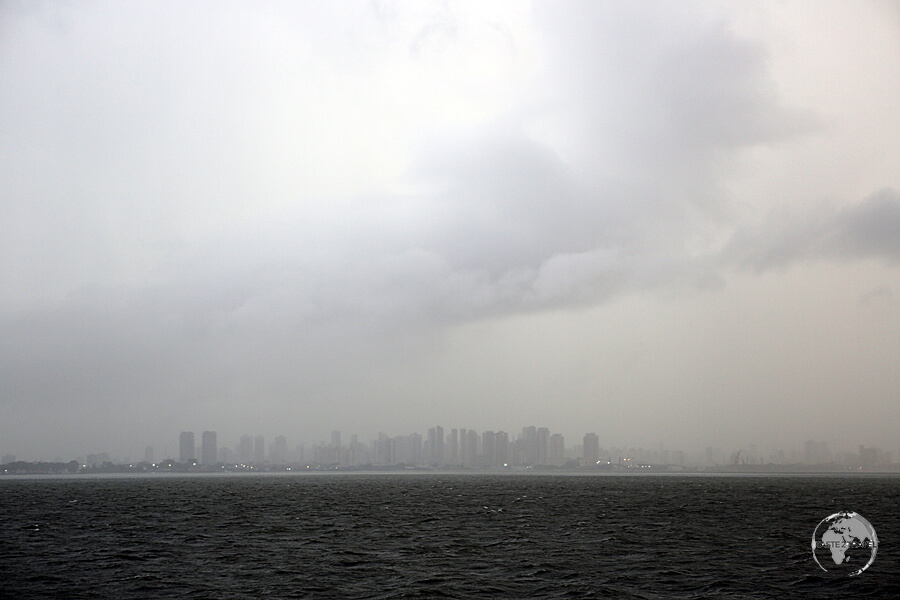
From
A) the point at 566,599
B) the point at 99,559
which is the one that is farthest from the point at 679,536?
the point at 99,559

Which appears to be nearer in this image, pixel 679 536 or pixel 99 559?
pixel 99 559

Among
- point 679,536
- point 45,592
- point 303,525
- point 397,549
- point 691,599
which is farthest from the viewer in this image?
point 303,525

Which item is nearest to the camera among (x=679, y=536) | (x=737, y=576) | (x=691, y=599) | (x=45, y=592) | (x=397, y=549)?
(x=691, y=599)

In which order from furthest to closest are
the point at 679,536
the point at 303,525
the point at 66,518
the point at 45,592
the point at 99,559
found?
1. the point at 66,518
2. the point at 303,525
3. the point at 679,536
4. the point at 99,559
5. the point at 45,592

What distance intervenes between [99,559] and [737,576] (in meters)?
47.2

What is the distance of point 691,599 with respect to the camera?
39531 mm

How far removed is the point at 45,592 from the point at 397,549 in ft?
86.5

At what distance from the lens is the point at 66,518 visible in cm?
9475

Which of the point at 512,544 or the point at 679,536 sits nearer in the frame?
the point at 512,544

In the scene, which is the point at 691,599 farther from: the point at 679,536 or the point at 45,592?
the point at 45,592

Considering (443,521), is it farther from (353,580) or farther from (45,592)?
(45,592)

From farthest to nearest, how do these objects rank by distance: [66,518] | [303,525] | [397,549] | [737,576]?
[66,518]
[303,525]
[397,549]
[737,576]

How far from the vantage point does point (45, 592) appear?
1677 inches

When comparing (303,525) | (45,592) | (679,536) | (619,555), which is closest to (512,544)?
(619,555)
